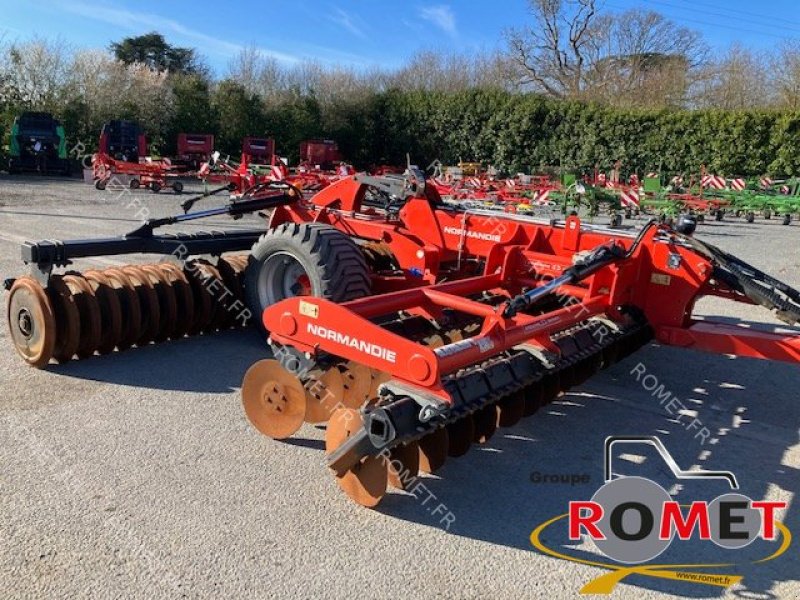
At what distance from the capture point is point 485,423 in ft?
12.4

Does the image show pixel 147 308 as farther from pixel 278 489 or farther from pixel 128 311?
pixel 278 489

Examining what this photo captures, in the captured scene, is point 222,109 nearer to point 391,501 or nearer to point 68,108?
point 68,108

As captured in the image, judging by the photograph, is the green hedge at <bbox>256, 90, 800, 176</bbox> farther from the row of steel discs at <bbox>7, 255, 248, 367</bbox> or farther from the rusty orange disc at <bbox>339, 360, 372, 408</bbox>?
the rusty orange disc at <bbox>339, 360, 372, 408</bbox>

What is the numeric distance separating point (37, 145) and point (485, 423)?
22.5 m

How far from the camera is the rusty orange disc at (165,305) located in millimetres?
5406

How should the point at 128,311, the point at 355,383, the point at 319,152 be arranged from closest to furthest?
1. the point at 355,383
2. the point at 128,311
3. the point at 319,152

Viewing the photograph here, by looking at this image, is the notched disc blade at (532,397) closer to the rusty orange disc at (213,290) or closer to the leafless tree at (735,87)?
the rusty orange disc at (213,290)

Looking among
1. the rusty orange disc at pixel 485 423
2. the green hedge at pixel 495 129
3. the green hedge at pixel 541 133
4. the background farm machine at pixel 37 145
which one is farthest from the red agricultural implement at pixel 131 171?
A: the rusty orange disc at pixel 485 423

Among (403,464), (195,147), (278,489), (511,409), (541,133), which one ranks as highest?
(541,133)

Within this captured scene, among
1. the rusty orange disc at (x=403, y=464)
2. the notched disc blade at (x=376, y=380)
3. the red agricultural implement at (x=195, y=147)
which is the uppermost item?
the red agricultural implement at (x=195, y=147)

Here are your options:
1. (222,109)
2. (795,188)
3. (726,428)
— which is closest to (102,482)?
(726,428)

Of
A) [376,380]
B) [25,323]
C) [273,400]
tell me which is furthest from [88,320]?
[376,380]

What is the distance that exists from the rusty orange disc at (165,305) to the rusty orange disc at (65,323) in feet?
2.16

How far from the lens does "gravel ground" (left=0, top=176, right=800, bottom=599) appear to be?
9.00ft
